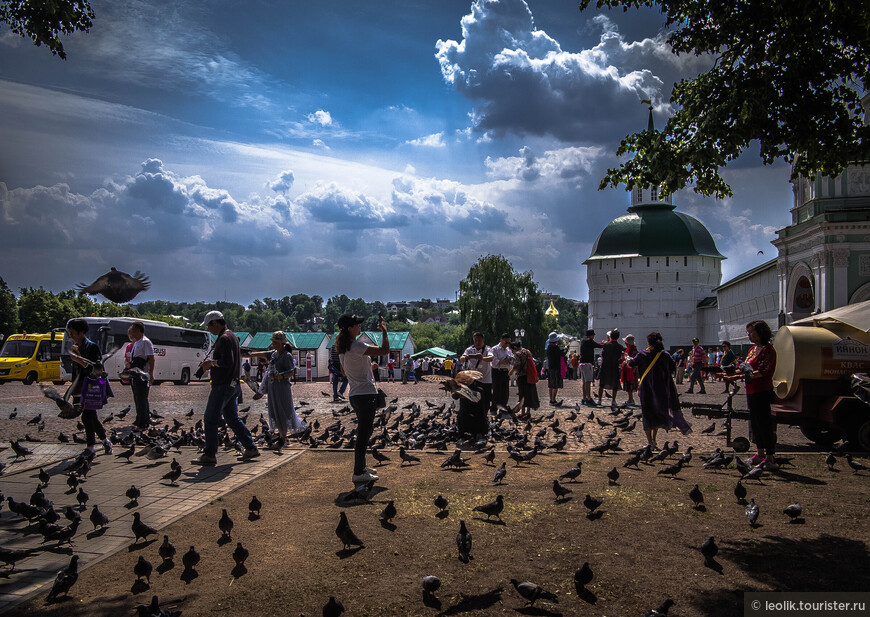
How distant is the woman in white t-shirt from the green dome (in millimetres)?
69074

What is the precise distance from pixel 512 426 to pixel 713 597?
904 cm

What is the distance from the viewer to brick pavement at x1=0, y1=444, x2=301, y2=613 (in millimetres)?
5188

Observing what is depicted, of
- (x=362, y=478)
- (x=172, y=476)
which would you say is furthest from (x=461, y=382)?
(x=172, y=476)

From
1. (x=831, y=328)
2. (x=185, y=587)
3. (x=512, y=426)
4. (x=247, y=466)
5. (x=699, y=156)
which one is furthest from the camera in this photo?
(x=512, y=426)

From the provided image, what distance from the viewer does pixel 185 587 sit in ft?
15.6

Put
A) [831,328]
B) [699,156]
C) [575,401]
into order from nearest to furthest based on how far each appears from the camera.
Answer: [699,156] < [831,328] < [575,401]

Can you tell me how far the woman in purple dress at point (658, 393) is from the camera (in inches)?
391

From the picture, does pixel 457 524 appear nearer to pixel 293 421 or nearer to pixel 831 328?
pixel 293 421

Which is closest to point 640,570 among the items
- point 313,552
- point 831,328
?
point 313,552

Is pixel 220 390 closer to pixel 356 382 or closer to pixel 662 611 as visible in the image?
pixel 356 382

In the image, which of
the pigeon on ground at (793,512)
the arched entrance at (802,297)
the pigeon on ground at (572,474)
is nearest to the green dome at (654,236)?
the arched entrance at (802,297)

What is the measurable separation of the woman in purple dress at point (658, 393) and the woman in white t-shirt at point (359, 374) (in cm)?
456

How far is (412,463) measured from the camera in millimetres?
9289

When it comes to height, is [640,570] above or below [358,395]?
below
